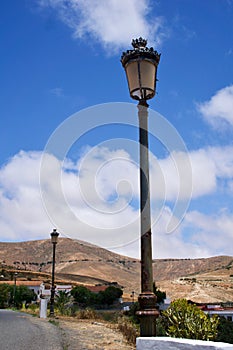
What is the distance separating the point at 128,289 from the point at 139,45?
97578mm

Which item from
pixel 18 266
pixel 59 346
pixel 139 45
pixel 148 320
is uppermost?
pixel 18 266

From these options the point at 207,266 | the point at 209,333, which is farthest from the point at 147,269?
the point at 207,266

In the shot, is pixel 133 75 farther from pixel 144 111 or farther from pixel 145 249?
pixel 145 249

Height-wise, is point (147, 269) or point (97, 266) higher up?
point (97, 266)

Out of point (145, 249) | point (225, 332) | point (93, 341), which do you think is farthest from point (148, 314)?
point (225, 332)

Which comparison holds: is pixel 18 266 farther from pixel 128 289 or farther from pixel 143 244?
pixel 143 244

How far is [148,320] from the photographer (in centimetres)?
482

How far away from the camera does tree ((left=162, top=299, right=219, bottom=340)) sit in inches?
273

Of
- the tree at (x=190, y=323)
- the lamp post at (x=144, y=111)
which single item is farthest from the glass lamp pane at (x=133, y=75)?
the tree at (x=190, y=323)

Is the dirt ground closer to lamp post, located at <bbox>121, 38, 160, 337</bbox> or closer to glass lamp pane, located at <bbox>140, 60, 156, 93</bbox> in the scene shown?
lamp post, located at <bbox>121, 38, 160, 337</bbox>

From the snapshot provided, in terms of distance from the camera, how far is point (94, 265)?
12700 centimetres

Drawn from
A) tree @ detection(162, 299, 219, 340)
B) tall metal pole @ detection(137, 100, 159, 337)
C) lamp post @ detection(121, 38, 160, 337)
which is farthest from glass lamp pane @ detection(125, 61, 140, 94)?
tree @ detection(162, 299, 219, 340)

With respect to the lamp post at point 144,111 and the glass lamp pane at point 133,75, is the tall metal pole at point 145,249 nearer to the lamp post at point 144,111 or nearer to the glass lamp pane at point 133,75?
the lamp post at point 144,111

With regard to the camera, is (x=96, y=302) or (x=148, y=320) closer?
(x=148, y=320)
